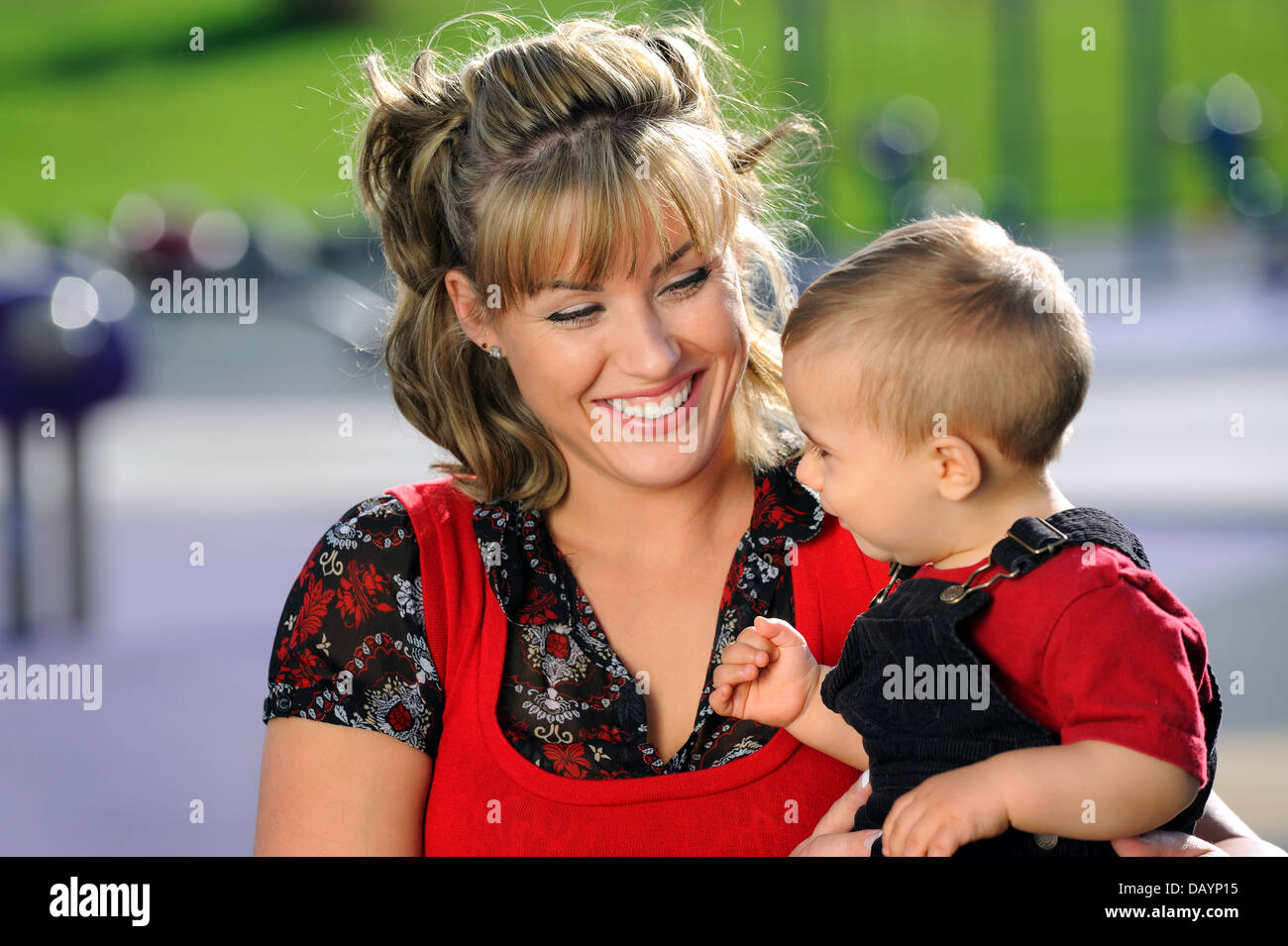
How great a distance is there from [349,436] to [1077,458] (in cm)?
456

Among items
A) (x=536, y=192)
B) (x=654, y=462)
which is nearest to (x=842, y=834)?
(x=654, y=462)

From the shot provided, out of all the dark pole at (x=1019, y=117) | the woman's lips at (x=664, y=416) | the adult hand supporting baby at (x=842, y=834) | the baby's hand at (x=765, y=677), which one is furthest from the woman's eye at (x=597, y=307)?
the dark pole at (x=1019, y=117)

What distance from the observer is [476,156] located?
212 cm

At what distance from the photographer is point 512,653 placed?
201 cm

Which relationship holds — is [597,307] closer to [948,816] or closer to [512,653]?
[512,653]

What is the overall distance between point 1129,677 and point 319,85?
30817 mm

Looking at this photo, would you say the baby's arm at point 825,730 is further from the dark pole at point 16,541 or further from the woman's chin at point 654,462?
the dark pole at point 16,541

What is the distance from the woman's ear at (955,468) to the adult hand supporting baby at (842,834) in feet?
1.24

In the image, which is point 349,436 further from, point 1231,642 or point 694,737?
point 694,737

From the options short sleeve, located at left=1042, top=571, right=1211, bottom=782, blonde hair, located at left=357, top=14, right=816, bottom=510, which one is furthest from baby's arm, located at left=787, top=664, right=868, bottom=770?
blonde hair, located at left=357, top=14, right=816, bottom=510

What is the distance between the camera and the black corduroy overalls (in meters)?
1.64

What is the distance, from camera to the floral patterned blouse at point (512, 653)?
76.4 inches

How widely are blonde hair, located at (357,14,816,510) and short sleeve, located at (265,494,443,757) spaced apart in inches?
8.5
